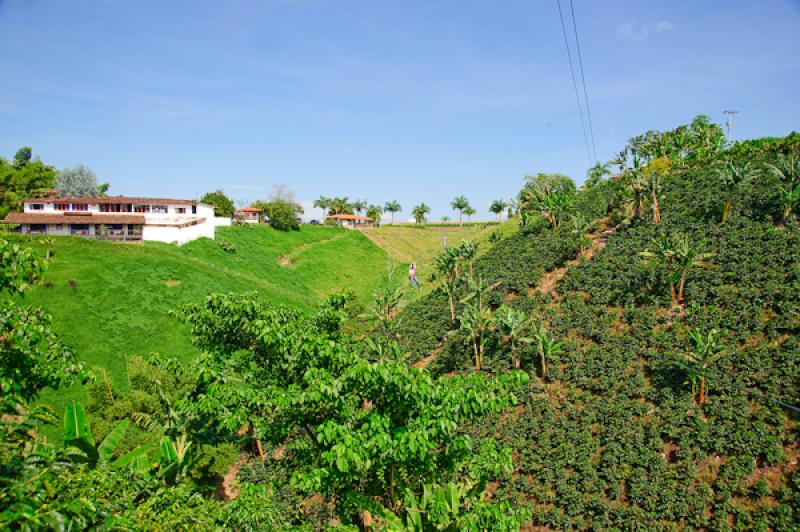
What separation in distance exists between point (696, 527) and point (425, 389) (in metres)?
13.1

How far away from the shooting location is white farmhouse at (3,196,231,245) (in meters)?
54.4

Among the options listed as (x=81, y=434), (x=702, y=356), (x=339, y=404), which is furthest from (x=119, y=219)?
(x=702, y=356)

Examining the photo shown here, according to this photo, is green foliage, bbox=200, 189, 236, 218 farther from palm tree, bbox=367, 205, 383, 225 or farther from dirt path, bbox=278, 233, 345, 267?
palm tree, bbox=367, 205, 383, 225

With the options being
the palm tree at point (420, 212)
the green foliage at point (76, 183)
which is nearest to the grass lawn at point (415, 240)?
the palm tree at point (420, 212)

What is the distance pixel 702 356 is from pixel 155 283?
4335cm

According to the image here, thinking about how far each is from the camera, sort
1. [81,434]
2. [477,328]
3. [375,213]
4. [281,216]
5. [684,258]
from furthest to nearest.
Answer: [375,213], [281,216], [477,328], [684,258], [81,434]

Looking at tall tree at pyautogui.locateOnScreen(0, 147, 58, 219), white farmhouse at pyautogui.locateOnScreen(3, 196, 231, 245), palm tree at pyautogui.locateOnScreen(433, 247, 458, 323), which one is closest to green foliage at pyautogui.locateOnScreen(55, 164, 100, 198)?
tall tree at pyautogui.locateOnScreen(0, 147, 58, 219)

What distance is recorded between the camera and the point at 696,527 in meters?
15.7

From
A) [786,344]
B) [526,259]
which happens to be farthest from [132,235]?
[786,344]

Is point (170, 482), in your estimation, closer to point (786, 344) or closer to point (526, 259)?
point (786, 344)

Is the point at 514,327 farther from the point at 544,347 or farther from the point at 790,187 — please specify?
the point at 790,187

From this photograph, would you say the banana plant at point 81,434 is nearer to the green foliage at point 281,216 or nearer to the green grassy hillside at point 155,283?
the green grassy hillside at point 155,283

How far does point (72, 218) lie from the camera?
55.5 meters

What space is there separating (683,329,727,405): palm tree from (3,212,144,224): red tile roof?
183 feet
